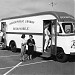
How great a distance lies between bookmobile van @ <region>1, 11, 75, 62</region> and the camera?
11453mm

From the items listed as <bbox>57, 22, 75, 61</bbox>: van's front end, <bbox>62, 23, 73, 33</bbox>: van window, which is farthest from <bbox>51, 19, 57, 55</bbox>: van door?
<bbox>62, 23, 73, 33</bbox>: van window

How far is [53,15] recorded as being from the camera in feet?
40.0

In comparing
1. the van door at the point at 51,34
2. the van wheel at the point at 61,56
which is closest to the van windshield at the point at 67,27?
the van door at the point at 51,34

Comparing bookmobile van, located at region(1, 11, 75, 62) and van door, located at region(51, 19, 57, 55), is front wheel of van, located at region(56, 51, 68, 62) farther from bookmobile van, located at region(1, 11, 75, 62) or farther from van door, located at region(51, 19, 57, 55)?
van door, located at region(51, 19, 57, 55)

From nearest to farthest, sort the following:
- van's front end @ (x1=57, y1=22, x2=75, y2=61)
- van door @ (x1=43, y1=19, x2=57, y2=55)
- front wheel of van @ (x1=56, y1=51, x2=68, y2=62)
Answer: van's front end @ (x1=57, y1=22, x2=75, y2=61) → front wheel of van @ (x1=56, y1=51, x2=68, y2=62) → van door @ (x1=43, y1=19, x2=57, y2=55)

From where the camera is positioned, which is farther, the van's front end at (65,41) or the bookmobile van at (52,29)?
the bookmobile van at (52,29)


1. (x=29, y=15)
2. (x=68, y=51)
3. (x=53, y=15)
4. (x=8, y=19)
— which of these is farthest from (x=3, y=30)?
(x=68, y=51)

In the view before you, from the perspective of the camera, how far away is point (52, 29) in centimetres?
1269

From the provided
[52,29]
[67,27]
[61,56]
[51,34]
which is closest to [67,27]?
[67,27]

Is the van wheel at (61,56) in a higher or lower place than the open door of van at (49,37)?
lower

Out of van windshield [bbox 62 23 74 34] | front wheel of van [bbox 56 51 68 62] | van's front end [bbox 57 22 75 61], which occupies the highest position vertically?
van windshield [bbox 62 23 74 34]

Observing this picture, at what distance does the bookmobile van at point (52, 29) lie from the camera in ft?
37.6

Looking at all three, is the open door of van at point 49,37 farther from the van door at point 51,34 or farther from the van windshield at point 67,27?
the van windshield at point 67,27

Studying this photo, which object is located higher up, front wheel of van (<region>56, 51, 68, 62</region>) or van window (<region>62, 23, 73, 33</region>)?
van window (<region>62, 23, 73, 33</region>)
